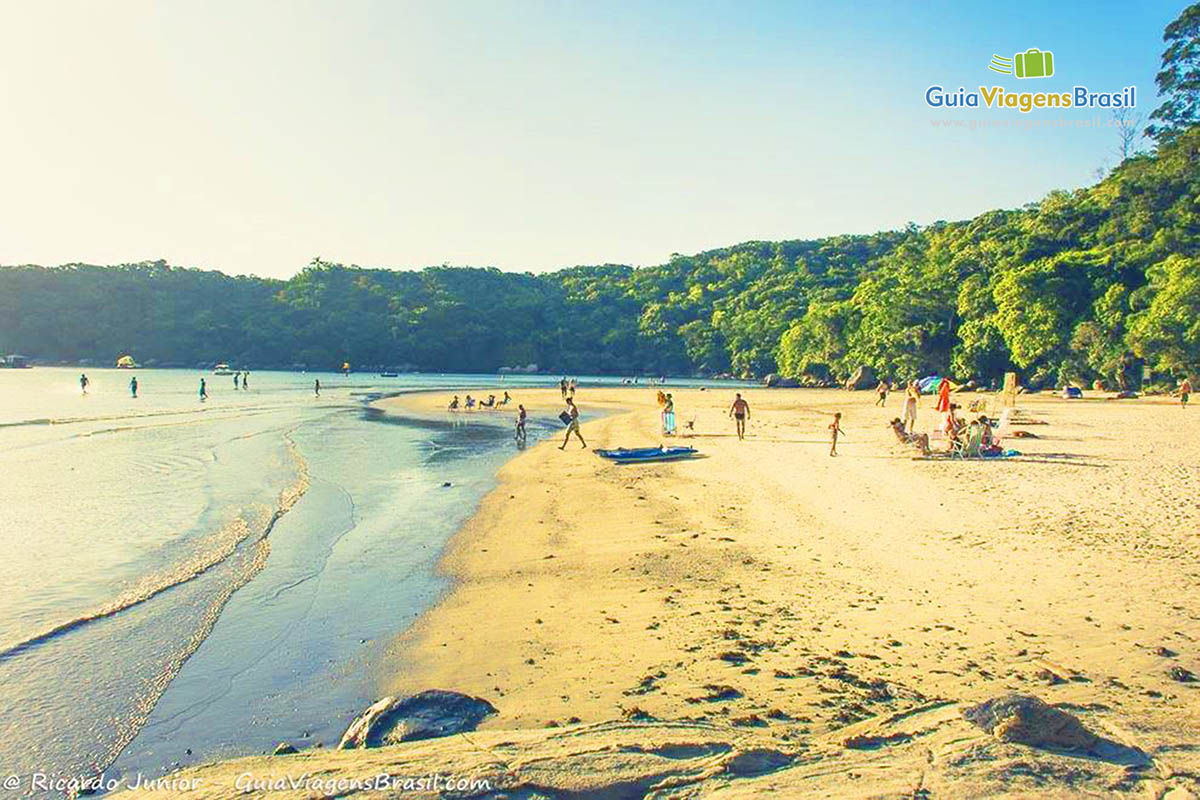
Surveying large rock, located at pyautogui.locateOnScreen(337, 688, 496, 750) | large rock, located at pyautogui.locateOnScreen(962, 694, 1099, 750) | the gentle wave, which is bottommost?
the gentle wave

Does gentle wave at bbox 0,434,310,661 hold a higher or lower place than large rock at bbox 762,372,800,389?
lower

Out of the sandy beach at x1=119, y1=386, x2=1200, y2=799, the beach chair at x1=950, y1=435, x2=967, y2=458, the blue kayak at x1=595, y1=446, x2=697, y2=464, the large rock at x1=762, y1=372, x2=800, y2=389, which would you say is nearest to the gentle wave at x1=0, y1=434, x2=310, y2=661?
the sandy beach at x1=119, y1=386, x2=1200, y2=799

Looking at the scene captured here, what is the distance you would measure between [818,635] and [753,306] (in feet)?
383

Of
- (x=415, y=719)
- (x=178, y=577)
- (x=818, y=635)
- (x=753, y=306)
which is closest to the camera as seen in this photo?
(x=415, y=719)

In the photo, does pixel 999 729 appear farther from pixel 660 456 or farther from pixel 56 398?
pixel 56 398

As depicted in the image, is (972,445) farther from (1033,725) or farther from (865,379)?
(865,379)

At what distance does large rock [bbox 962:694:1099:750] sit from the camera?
4.61m

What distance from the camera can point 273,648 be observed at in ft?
29.1

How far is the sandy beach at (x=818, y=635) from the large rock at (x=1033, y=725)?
94 mm

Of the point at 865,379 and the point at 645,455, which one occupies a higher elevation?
the point at 865,379

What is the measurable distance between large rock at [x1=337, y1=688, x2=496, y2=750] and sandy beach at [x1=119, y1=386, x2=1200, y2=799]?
0.27m

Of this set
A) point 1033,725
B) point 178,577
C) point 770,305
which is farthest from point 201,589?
point 770,305

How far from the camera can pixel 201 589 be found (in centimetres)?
1126

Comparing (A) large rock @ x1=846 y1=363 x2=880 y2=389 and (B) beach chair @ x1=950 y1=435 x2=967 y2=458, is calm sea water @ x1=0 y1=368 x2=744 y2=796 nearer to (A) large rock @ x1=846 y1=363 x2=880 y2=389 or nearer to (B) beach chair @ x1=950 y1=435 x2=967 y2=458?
(B) beach chair @ x1=950 y1=435 x2=967 y2=458
